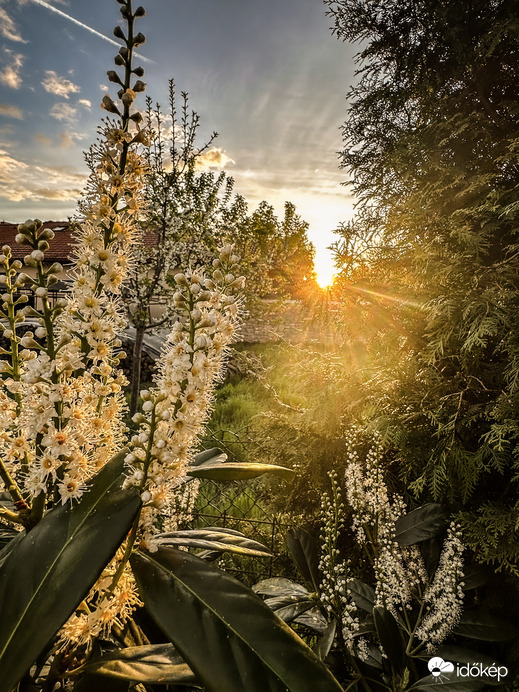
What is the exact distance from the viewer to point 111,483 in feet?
2.85

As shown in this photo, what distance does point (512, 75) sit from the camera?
233cm

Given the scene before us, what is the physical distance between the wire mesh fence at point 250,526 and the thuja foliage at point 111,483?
1.42 meters

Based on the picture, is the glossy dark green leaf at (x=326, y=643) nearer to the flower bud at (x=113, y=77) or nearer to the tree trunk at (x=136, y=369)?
the flower bud at (x=113, y=77)

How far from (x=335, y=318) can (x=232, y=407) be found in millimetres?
4761

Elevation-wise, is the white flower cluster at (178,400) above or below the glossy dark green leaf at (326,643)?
above

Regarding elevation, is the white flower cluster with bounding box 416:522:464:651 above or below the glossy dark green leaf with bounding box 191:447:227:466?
below

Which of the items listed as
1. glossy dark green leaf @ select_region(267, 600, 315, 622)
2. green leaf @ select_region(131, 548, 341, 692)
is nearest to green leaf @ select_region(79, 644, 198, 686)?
green leaf @ select_region(131, 548, 341, 692)

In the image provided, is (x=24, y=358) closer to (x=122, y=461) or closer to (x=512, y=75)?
(x=122, y=461)

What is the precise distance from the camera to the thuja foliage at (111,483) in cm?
73

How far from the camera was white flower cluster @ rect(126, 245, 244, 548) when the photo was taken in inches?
32.1
